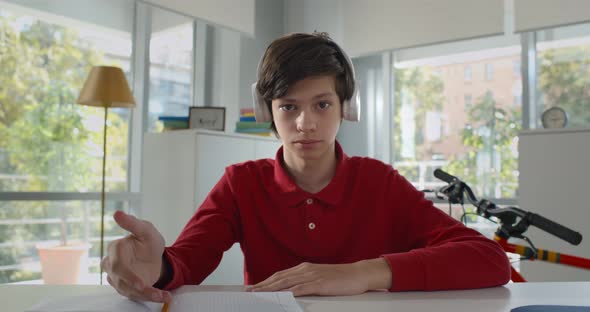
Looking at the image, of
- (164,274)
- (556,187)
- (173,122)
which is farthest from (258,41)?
(164,274)

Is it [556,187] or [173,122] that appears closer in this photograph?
[556,187]

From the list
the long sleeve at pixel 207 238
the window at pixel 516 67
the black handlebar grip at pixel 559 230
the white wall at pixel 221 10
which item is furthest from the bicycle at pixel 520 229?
the white wall at pixel 221 10

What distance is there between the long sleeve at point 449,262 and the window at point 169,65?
10.7 ft

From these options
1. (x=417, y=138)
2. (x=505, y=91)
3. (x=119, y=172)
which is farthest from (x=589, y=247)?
(x=119, y=172)

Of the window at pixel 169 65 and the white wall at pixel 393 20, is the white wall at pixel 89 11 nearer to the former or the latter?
the window at pixel 169 65

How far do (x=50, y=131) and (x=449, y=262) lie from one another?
313 centimetres

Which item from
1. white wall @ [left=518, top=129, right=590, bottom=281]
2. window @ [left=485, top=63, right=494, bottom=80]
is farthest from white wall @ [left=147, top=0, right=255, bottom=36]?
white wall @ [left=518, top=129, right=590, bottom=281]

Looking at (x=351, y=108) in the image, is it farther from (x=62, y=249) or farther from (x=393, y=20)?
(x=393, y=20)

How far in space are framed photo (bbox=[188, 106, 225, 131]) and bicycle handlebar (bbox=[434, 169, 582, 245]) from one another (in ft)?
6.13

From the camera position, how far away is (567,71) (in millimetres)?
3488

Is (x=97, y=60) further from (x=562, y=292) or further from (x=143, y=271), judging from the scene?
(x=562, y=292)

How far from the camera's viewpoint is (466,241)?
106 centimetres

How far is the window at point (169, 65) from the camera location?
4.07 m

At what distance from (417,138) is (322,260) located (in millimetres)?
3153
